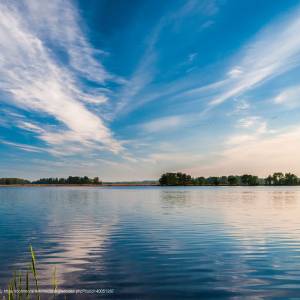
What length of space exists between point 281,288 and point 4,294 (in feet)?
48.2

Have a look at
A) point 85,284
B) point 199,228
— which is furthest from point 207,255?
point 199,228

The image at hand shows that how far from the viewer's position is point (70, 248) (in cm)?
2678

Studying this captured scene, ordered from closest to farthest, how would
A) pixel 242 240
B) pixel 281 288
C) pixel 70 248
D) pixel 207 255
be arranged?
pixel 281 288 → pixel 207 255 → pixel 70 248 → pixel 242 240

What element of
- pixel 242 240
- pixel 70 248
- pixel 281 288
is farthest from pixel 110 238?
pixel 281 288

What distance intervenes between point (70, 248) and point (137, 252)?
20.7ft

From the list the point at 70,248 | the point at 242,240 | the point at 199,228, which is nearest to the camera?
the point at 70,248

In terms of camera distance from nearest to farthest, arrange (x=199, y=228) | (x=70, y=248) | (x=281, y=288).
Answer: (x=281, y=288) → (x=70, y=248) → (x=199, y=228)

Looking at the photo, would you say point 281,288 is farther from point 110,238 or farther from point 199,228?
point 199,228

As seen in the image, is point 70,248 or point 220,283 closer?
point 220,283

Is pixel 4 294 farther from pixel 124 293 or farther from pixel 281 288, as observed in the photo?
pixel 281 288

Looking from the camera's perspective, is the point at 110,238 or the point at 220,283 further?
the point at 110,238

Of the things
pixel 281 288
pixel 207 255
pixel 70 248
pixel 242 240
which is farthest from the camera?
pixel 242 240

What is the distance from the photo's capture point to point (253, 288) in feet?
54.1

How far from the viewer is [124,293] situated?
1561 centimetres
